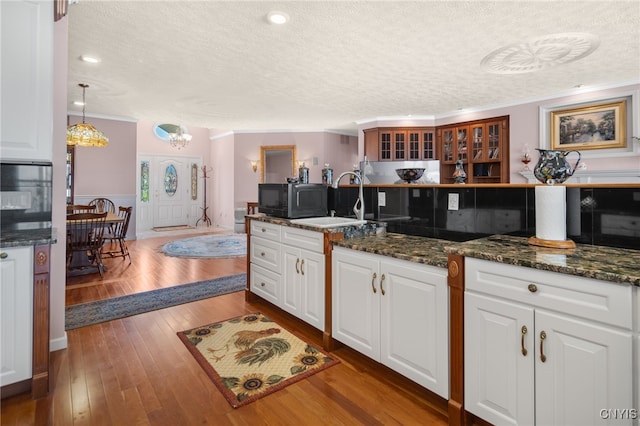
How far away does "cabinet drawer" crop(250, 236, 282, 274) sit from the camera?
298 centimetres

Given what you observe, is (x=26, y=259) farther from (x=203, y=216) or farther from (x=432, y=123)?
(x=203, y=216)

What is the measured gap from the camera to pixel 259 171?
8.87m

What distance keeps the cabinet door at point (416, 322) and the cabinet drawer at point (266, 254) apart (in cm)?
121

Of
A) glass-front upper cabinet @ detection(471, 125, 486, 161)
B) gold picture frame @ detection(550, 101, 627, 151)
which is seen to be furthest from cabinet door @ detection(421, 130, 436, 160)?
gold picture frame @ detection(550, 101, 627, 151)

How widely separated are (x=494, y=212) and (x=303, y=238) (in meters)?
1.33

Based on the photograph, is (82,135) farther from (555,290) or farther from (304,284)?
(555,290)

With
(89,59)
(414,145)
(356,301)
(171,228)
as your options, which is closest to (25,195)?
(89,59)

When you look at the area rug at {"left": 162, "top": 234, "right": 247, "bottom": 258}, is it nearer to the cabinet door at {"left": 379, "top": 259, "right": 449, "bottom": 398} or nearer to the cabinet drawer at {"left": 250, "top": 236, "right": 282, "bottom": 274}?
the cabinet drawer at {"left": 250, "top": 236, "right": 282, "bottom": 274}

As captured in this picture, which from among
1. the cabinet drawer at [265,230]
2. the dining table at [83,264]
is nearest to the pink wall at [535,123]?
the cabinet drawer at [265,230]

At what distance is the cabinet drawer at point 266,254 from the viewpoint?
2.98 m

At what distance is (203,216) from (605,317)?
403 inches

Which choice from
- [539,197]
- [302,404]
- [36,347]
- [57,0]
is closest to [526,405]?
[539,197]

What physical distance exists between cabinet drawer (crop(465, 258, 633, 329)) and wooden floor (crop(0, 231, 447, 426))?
0.78 meters

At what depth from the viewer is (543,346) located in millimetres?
1367
